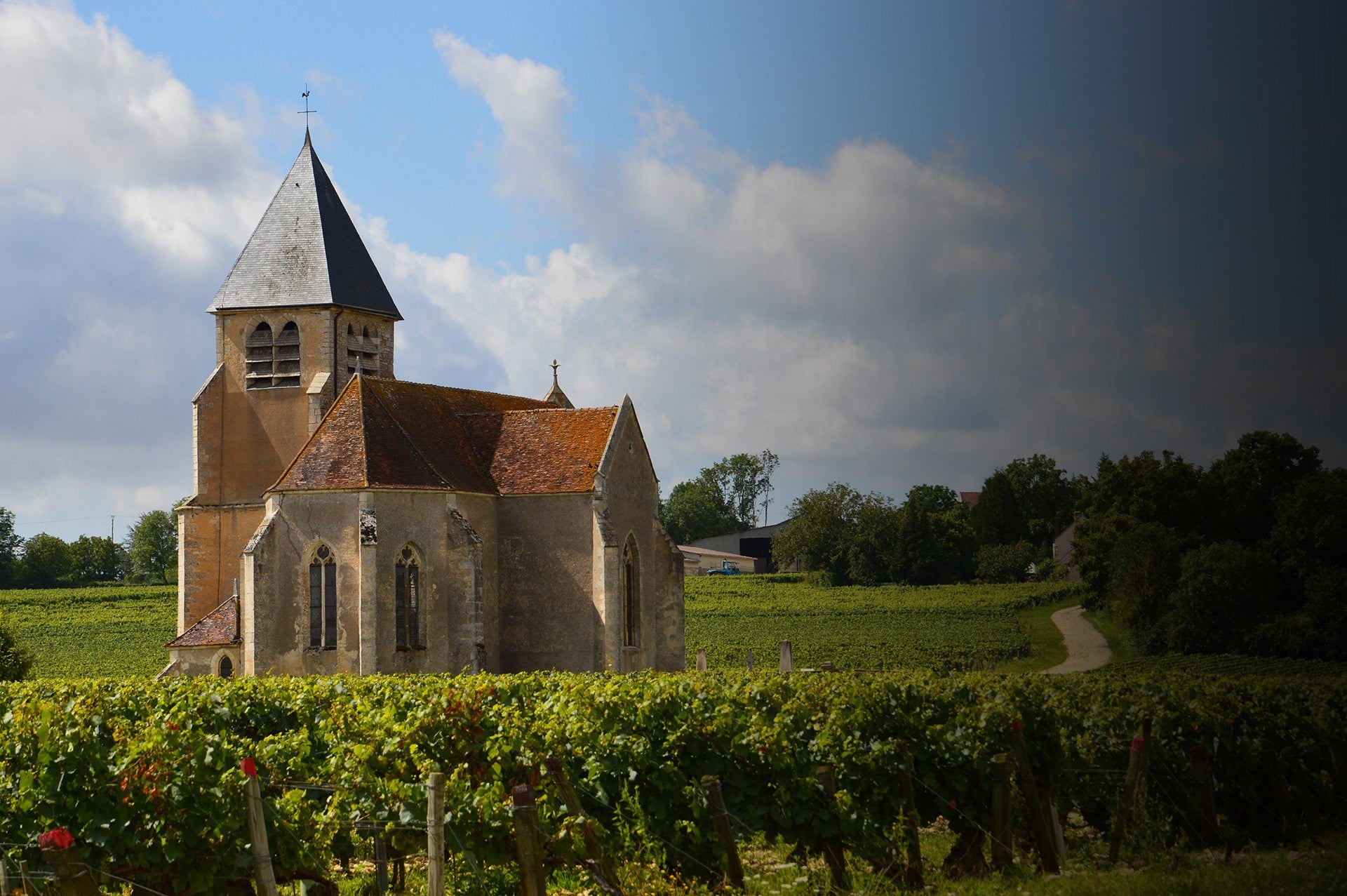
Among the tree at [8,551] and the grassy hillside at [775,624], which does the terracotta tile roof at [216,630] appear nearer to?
the grassy hillside at [775,624]

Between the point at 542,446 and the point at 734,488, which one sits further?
the point at 734,488

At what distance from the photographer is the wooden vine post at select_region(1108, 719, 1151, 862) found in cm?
1285

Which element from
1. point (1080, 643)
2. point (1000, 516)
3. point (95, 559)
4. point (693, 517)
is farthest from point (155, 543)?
point (1080, 643)

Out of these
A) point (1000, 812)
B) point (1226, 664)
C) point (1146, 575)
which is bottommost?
point (1226, 664)

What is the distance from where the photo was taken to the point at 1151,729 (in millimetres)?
14234

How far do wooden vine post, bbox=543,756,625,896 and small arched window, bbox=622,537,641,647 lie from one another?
2041 centimetres

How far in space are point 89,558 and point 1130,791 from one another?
13048 centimetres

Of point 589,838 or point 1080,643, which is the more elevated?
point 1080,643

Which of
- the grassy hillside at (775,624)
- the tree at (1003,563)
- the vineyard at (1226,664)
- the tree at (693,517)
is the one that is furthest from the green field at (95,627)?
the tree at (693,517)

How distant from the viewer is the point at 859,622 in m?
65.8

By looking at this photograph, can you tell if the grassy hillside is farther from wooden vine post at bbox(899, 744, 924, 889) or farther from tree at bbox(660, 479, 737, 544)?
tree at bbox(660, 479, 737, 544)

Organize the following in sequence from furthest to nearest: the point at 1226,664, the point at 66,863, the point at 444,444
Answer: the point at 1226,664 → the point at 444,444 → the point at 66,863

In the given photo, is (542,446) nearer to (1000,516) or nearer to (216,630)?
(216,630)

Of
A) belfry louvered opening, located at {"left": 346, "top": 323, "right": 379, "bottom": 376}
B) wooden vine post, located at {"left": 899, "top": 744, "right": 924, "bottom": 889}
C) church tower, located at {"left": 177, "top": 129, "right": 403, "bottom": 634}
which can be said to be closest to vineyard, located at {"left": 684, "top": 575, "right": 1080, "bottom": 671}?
belfry louvered opening, located at {"left": 346, "top": 323, "right": 379, "bottom": 376}
